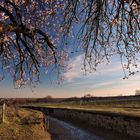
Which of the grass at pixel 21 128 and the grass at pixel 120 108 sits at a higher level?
the grass at pixel 120 108

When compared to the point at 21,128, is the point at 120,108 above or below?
above

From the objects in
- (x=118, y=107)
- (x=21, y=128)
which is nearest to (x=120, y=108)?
(x=118, y=107)

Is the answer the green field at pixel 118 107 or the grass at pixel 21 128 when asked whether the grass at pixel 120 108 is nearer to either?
the green field at pixel 118 107

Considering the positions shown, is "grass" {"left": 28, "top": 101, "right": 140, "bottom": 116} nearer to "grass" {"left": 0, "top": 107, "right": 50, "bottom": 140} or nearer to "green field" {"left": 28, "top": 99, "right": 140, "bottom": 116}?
"green field" {"left": 28, "top": 99, "right": 140, "bottom": 116}

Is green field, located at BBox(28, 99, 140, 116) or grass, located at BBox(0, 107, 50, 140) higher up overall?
green field, located at BBox(28, 99, 140, 116)

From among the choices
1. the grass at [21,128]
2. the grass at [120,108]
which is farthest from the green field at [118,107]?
the grass at [21,128]

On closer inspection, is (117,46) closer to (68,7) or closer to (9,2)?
(68,7)

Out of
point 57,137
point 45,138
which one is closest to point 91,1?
point 45,138

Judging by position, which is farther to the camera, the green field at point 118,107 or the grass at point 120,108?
the green field at point 118,107

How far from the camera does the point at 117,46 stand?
46.6 ft

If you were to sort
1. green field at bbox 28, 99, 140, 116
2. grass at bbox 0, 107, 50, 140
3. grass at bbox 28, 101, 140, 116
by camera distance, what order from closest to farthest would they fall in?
grass at bbox 0, 107, 50, 140
grass at bbox 28, 101, 140, 116
green field at bbox 28, 99, 140, 116

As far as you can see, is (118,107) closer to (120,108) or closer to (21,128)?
(120,108)

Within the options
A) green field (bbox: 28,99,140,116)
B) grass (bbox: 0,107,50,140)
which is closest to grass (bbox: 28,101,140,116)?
green field (bbox: 28,99,140,116)

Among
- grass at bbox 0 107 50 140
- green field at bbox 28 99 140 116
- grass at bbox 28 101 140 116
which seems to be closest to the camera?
grass at bbox 0 107 50 140
